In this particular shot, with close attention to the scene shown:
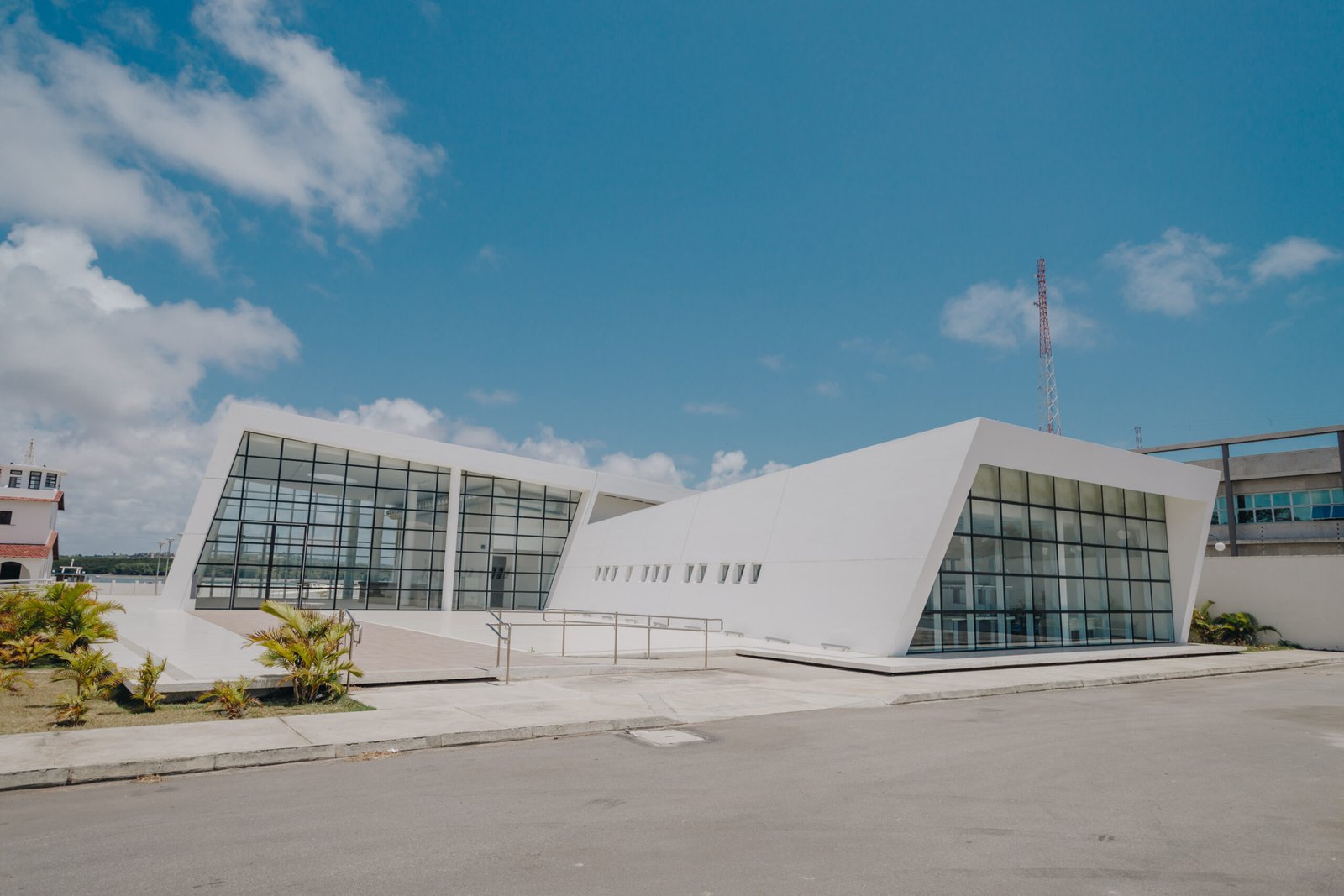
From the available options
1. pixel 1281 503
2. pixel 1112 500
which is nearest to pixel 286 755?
pixel 1112 500

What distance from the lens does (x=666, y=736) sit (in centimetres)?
993

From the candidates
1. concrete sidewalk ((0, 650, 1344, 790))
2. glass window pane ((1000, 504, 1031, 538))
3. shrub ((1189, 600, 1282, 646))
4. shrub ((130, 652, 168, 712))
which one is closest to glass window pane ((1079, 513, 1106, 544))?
glass window pane ((1000, 504, 1031, 538))

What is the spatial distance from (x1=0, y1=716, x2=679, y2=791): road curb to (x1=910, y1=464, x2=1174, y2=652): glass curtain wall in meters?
12.6

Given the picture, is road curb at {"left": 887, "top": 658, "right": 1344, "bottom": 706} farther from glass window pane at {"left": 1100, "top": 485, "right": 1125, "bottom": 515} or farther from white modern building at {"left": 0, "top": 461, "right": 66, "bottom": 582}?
white modern building at {"left": 0, "top": 461, "right": 66, "bottom": 582}

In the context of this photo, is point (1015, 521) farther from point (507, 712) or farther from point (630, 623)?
point (507, 712)

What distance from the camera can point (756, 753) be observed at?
888 cm

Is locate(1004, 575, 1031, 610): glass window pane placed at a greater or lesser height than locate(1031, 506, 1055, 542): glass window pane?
lesser

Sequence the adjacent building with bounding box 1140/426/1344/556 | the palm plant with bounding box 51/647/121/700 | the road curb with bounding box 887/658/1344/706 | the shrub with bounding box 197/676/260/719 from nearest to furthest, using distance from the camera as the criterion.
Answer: the shrub with bounding box 197/676/260/719 < the palm plant with bounding box 51/647/121/700 < the road curb with bounding box 887/658/1344/706 < the adjacent building with bounding box 1140/426/1344/556

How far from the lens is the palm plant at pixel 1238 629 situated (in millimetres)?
28219

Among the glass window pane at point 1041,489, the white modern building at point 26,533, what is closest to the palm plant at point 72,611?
the glass window pane at point 1041,489

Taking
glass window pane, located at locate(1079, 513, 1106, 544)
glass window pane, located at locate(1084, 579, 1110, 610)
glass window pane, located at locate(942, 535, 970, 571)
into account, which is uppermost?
glass window pane, located at locate(1079, 513, 1106, 544)

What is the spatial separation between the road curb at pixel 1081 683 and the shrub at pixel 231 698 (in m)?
9.53

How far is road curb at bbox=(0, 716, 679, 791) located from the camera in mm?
7355

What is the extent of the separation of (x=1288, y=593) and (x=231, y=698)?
32.6 metres
